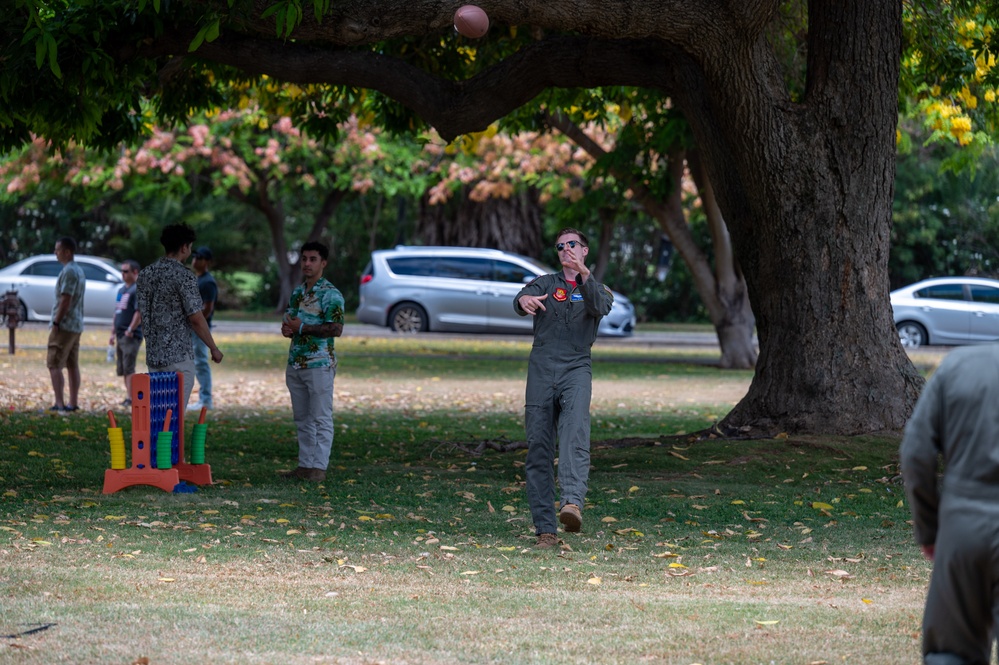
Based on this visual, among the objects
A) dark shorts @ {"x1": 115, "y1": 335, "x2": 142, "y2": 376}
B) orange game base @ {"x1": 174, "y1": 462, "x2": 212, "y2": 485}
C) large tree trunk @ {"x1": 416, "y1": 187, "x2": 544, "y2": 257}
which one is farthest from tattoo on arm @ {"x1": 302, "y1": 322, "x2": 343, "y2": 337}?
large tree trunk @ {"x1": 416, "y1": 187, "x2": 544, "y2": 257}

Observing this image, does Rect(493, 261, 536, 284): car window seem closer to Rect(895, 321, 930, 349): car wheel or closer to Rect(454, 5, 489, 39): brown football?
Rect(895, 321, 930, 349): car wheel

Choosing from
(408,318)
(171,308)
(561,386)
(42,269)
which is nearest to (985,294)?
(408,318)

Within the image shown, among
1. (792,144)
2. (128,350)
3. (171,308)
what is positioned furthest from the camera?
(128,350)

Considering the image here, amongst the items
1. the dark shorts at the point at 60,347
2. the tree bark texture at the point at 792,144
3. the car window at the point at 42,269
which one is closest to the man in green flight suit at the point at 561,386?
the tree bark texture at the point at 792,144

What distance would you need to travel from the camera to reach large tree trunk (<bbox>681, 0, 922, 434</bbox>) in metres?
11.8

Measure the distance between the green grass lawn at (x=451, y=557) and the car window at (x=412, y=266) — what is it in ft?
51.8

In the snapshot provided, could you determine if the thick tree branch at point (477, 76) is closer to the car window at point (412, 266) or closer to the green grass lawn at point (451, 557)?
the green grass lawn at point (451, 557)

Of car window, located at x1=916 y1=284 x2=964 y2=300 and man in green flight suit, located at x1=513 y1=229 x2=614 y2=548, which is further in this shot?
car window, located at x1=916 y1=284 x2=964 y2=300

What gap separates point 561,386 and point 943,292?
22.5 m

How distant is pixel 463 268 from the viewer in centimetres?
2938

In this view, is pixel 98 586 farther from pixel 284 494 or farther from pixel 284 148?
pixel 284 148

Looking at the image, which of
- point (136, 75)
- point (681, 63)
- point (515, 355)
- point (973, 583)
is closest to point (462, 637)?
point (973, 583)

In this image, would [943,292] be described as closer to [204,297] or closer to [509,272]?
[509,272]

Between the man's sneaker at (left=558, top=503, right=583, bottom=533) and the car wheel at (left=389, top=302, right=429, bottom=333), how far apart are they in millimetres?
21905
